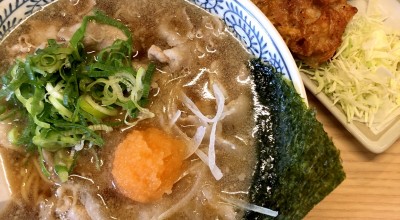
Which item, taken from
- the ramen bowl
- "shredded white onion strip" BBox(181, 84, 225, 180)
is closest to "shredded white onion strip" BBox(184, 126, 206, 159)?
"shredded white onion strip" BBox(181, 84, 225, 180)

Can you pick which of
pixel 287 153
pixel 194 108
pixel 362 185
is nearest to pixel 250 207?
pixel 287 153

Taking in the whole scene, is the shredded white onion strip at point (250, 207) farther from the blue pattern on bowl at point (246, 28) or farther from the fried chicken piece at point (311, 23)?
the fried chicken piece at point (311, 23)

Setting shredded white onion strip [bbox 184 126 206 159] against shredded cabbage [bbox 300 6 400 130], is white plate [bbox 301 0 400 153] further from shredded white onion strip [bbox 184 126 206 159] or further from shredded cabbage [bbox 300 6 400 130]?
shredded white onion strip [bbox 184 126 206 159]

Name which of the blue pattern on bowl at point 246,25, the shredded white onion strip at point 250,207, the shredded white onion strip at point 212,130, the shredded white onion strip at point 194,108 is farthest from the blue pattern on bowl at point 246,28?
the shredded white onion strip at point 250,207

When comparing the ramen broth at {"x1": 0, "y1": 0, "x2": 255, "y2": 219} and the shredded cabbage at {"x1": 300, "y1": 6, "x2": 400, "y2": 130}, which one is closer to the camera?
the ramen broth at {"x1": 0, "y1": 0, "x2": 255, "y2": 219}

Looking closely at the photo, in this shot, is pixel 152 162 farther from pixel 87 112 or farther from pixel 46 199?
pixel 46 199
